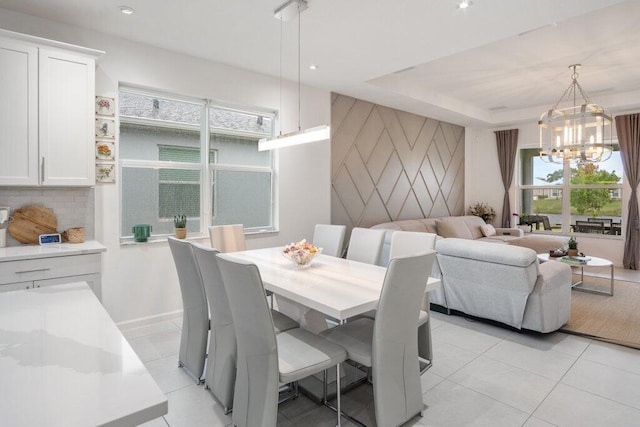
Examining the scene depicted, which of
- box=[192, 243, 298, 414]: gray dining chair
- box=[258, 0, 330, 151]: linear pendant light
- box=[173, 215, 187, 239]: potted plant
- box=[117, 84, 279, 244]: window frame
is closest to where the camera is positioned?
box=[192, 243, 298, 414]: gray dining chair

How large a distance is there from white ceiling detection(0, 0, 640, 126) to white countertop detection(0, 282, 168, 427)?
8.34 ft

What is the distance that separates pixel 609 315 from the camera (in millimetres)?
3863

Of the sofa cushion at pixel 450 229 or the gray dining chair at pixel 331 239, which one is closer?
the gray dining chair at pixel 331 239

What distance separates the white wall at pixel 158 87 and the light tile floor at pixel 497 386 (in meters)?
0.43

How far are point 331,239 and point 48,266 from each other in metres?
2.35

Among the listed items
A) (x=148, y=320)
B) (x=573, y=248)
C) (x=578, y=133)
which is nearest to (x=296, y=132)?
(x=148, y=320)

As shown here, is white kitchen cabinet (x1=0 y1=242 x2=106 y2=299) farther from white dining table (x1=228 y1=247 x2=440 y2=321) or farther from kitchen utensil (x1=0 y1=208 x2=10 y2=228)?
white dining table (x1=228 y1=247 x2=440 y2=321)

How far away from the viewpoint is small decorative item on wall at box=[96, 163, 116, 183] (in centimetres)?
336

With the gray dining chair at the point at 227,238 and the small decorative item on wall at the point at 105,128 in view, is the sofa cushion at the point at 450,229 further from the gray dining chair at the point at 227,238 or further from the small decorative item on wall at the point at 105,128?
the small decorative item on wall at the point at 105,128

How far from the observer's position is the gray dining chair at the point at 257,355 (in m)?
1.76

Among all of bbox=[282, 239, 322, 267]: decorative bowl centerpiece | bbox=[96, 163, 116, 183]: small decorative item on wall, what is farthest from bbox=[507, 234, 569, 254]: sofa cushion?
bbox=[96, 163, 116, 183]: small decorative item on wall

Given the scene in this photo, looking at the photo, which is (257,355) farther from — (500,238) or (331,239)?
(500,238)

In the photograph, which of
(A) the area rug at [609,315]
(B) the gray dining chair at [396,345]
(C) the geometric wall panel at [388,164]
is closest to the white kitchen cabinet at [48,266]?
(B) the gray dining chair at [396,345]

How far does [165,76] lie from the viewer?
12.2 ft
